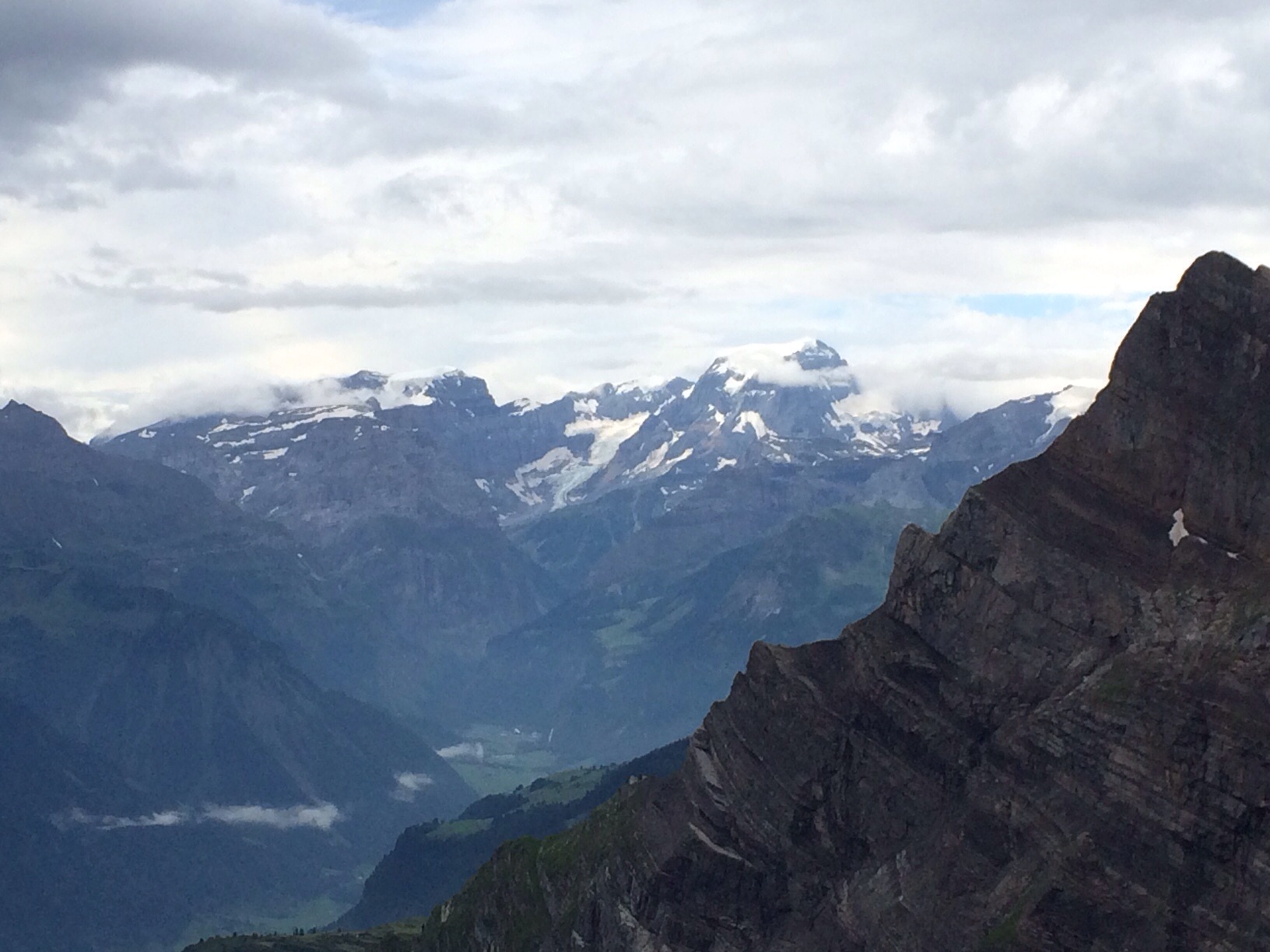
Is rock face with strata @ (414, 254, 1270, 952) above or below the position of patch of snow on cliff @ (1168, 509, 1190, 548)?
below

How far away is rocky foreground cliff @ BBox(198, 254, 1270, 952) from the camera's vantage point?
472 ft

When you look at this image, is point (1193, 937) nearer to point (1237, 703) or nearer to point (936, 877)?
point (1237, 703)

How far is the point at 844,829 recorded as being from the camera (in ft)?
602

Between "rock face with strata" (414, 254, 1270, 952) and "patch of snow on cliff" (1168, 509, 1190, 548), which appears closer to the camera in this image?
"rock face with strata" (414, 254, 1270, 952)

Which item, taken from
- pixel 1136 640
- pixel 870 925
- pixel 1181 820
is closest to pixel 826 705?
pixel 870 925

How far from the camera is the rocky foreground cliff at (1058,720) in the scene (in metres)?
144

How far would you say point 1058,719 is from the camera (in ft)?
517

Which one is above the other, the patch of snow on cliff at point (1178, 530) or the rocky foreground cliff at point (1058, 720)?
the patch of snow on cliff at point (1178, 530)

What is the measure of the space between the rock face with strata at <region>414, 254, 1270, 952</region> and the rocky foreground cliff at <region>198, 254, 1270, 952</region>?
0.70 feet

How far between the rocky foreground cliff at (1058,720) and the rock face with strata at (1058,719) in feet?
0.70

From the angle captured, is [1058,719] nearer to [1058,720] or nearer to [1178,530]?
[1058,720]

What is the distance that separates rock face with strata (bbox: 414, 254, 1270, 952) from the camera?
14400 cm

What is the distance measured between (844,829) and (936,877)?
1980 cm

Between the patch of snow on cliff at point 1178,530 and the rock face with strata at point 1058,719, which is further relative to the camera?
the patch of snow on cliff at point 1178,530
